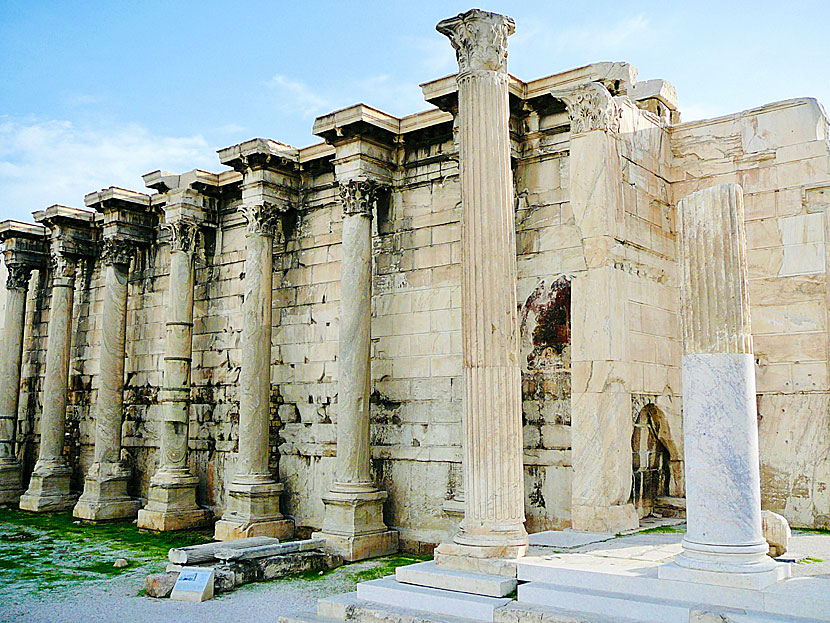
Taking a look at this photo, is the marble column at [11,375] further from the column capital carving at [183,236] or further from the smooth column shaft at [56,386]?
the column capital carving at [183,236]

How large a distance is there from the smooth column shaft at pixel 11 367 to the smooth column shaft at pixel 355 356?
10.3 metres

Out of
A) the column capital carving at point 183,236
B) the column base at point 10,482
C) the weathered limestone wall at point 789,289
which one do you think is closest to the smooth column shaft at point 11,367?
the column base at point 10,482

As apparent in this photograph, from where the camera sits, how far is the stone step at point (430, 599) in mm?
6824

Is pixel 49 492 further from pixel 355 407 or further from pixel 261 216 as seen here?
pixel 355 407

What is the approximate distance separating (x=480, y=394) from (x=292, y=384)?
6281mm

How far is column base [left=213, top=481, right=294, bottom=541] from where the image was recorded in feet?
41.1

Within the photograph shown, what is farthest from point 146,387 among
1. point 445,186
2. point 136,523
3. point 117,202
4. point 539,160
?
point 539,160

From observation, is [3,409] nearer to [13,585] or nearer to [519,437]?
[13,585]

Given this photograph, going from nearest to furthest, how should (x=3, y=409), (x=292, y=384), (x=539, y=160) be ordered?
1. (x=539, y=160)
2. (x=292, y=384)
3. (x=3, y=409)

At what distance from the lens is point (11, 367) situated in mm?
18266

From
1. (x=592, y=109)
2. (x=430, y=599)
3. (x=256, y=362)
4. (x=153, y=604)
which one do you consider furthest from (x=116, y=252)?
(x=430, y=599)

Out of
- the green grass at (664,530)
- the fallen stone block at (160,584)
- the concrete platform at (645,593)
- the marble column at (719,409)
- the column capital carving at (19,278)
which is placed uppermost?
the column capital carving at (19,278)

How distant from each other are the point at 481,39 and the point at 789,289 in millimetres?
4819

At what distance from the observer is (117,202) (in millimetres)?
15945
